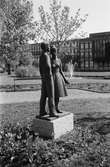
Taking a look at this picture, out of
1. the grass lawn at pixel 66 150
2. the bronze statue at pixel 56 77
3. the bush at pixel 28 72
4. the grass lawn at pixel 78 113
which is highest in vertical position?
the bronze statue at pixel 56 77

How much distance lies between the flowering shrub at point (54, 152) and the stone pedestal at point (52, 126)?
26 centimetres

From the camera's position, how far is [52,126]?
5723 millimetres

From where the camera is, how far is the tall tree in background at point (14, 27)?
17828 millimetres

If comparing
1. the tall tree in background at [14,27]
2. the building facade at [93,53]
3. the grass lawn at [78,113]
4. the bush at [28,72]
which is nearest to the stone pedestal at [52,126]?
the grass lawn at [78,113]

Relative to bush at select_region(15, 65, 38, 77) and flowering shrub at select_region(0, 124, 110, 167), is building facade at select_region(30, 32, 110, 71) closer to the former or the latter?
bush at select_region(15, 65, 38, 77)

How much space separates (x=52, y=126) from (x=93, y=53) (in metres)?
60.7

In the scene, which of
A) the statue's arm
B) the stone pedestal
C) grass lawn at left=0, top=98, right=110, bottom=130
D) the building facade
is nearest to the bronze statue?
the statue's arm

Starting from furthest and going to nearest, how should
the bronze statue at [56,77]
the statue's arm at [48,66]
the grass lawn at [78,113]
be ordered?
the grass lawn at [78,113] < the bronze statue at [56,77] < the statue's arm at [48,66]

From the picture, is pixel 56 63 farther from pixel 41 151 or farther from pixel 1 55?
pixel 1 55

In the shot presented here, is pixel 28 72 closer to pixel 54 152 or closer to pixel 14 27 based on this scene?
pixel 14 27

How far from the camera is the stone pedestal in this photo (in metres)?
5.75

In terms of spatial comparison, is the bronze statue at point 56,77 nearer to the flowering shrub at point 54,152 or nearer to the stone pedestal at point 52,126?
the stone pedestal at point 52,126

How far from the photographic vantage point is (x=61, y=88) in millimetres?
6039

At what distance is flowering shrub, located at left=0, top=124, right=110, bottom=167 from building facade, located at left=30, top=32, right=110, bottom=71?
5354cm
